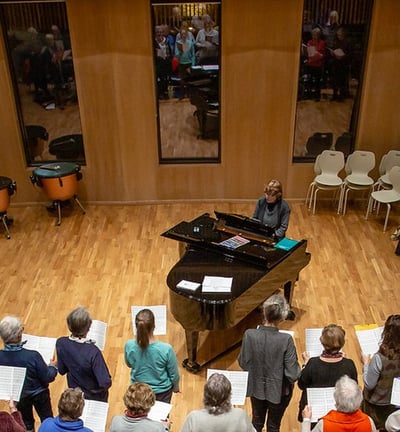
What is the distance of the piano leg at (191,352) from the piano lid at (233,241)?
75cm

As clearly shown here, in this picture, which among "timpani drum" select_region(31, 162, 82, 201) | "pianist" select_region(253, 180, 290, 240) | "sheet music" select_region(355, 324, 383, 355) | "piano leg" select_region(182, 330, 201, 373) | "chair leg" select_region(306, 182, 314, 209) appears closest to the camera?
"sheet music" select_region(355, 324, 383, 355)

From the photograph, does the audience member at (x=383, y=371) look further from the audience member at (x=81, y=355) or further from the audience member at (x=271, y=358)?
the audience member at (x=81, y=355)

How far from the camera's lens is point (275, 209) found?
16.7ft

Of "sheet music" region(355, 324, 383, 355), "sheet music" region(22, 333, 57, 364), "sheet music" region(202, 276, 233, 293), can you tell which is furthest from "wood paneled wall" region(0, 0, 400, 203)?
"sheet music" region(22, 333, 57, 364)

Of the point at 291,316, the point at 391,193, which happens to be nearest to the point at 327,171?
the point at 391,193

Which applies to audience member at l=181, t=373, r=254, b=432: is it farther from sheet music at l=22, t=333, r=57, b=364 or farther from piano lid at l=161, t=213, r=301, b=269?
piano lid at l=161, t=213, r=301, b=269

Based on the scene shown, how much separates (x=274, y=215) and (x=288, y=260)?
2.10ft

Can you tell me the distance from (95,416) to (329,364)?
4.66ft

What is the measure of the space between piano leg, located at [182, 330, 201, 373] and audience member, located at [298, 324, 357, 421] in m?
1.42

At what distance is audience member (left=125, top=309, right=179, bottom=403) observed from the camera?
10.2 feet

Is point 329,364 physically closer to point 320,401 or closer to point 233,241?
point 320,401

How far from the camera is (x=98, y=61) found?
270 inches

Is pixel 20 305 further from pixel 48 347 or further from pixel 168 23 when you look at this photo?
pixel 168 23

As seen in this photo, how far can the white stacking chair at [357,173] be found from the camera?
7.07 metres
